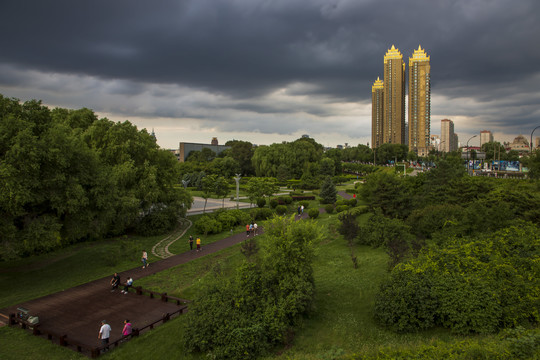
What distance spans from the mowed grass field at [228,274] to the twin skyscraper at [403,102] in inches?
5079

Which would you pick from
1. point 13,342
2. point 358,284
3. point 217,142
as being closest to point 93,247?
point 13,342

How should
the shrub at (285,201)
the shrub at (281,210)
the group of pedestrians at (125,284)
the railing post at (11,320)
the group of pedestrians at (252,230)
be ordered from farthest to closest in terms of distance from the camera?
the shrub at (285,201) → the shrub at (281,210) → the group of pedestrians at (252,230) → the group of pedestrians at (125,284) → the railing post at (11,320)

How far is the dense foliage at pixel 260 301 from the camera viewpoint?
10.2 metres

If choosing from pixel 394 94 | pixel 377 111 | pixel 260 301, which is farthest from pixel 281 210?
pixel 377 111

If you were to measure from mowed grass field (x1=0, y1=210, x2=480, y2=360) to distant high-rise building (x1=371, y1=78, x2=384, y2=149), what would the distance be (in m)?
139

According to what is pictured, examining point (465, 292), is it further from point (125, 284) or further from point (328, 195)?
point (328, 195)

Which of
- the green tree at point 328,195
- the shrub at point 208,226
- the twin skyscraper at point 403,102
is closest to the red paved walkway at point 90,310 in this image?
the shrub at point 208,226

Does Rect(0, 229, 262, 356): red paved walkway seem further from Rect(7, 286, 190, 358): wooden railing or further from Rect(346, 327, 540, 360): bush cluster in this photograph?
Rect(346, 327, 540, 360): bush cluster

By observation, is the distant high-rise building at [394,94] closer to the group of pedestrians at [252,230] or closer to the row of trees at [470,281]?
the group of pedestrians at [252,230]

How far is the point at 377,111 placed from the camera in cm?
15525

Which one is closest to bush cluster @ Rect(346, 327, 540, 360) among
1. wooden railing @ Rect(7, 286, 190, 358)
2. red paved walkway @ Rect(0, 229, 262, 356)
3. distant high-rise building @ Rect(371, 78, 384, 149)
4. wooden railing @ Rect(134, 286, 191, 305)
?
wooden railing @ Rect(7, 286, 190, 358)

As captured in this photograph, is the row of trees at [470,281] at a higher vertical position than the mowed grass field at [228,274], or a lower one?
higher

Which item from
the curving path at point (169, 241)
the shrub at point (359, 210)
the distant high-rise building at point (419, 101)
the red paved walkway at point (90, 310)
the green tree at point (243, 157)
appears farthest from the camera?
the distant high-rise building at point (419, 101)

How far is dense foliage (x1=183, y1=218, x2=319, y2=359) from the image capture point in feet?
33.5
